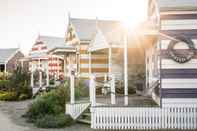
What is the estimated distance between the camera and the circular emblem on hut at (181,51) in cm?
1330

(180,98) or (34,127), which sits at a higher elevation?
(180,98)

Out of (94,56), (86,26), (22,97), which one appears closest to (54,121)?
(22,97)

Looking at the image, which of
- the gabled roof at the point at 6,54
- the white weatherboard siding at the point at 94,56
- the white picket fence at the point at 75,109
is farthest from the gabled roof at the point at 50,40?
the white picket fence at the point at 75,109

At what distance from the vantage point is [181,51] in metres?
13.4

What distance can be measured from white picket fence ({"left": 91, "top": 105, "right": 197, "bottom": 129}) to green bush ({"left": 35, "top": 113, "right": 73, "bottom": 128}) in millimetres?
1396

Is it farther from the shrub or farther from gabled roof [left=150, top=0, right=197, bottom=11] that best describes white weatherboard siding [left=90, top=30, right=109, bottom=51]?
the shrub

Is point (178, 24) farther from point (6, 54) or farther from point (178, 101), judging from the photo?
point (6, 54)

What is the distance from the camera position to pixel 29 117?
1569cm

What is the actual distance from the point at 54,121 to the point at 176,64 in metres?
5.40

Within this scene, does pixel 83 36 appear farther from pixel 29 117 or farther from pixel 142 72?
pixel 29 117

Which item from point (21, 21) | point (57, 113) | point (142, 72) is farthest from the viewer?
point (21, 21)

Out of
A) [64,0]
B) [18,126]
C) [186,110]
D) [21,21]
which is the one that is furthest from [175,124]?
[21,21]

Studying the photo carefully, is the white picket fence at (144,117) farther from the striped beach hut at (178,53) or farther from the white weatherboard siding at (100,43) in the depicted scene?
the white weatherboard siding at (100,43)

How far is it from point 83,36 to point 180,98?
1427 cm
